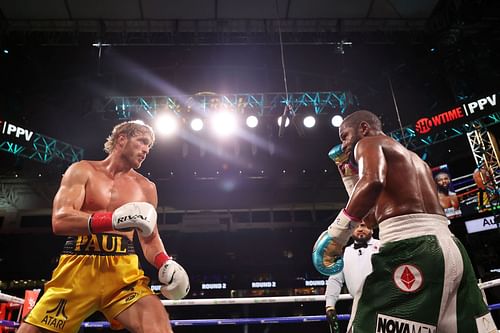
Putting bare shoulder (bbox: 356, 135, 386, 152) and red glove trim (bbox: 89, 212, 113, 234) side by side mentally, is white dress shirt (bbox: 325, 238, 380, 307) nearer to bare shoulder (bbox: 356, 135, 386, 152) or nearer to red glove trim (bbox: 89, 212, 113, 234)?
bare shoulder (bbox: 356, 135, 386, 152)

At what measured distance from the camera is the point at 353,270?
11.4ft

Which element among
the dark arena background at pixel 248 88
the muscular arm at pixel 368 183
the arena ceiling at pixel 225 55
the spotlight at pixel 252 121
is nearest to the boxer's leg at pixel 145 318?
the muscular arm at pixel 368 183

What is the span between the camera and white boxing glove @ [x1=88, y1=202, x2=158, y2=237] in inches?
66.2

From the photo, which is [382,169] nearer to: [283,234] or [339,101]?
[339,101]

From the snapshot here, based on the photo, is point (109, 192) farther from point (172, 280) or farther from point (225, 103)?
point (225, 103)

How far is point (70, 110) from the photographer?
827 centimetres

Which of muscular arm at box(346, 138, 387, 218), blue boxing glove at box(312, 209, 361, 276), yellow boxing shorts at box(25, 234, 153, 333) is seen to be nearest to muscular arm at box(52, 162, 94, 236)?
yellow boxing shorts at box(25, 234, 153, 333)

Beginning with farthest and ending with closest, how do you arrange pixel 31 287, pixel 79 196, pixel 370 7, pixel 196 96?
pixel 31 287 < pixel 196 96 < pixel 370 7 < pixel 79 196

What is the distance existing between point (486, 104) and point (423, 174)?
547 cm

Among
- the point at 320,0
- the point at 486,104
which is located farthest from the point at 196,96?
the point at 486,104

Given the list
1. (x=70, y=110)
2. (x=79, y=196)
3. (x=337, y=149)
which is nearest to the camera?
(x=79, y=196)

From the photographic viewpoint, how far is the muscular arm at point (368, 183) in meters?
1.49

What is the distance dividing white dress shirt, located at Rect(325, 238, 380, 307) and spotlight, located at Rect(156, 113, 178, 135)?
500cm

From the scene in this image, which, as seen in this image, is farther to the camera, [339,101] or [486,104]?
[339,101]
